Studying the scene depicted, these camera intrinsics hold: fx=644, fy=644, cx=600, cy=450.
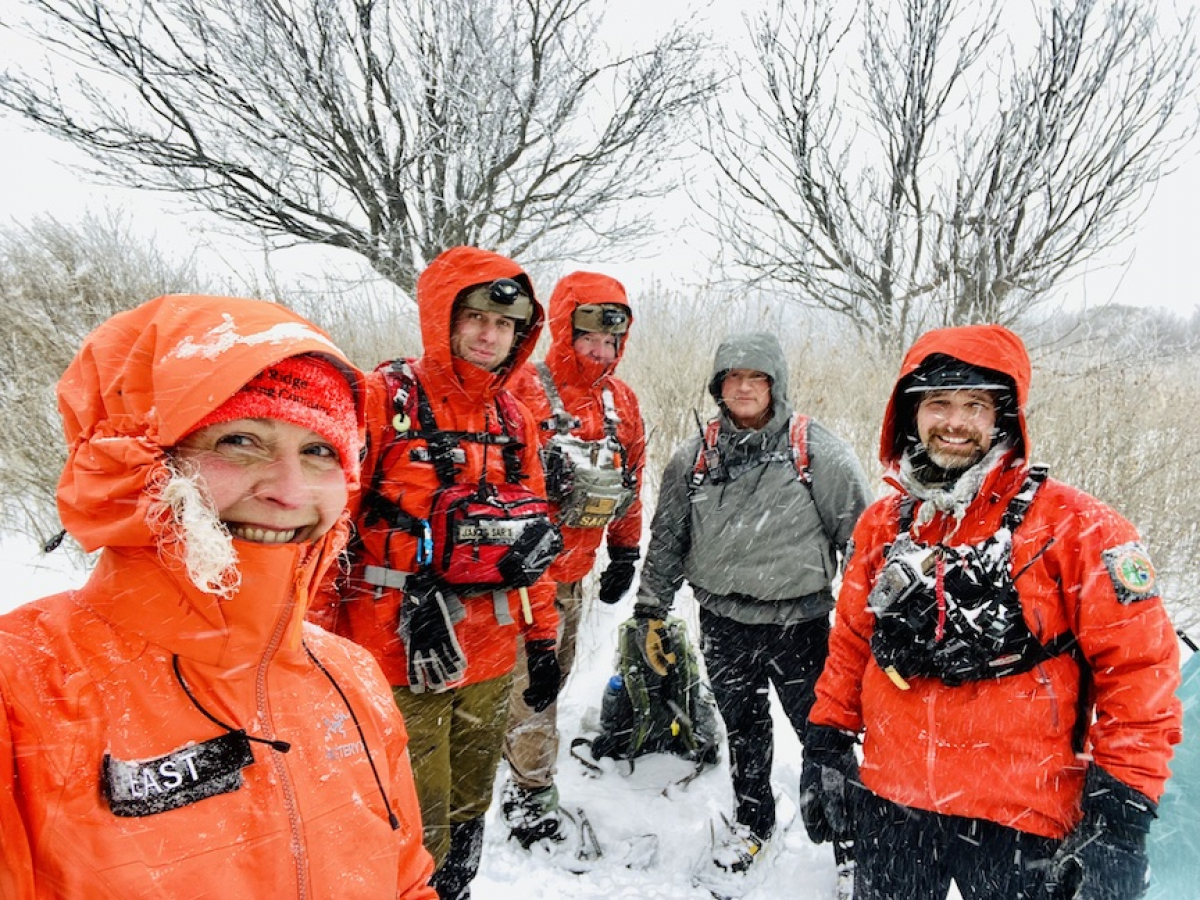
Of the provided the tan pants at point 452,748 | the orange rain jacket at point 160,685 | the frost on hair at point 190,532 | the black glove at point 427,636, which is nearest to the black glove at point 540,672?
the tan pants at point 452,748

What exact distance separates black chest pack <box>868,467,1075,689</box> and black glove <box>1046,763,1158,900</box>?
283 mm

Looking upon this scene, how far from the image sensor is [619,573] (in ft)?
11.5

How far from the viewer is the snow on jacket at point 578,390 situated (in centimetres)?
312

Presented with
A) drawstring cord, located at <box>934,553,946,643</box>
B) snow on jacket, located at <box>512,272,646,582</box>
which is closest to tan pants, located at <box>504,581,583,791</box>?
snow on jacket, located at <box>512,272,646,582</box>

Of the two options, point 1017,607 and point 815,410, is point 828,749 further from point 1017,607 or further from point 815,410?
point 815,410

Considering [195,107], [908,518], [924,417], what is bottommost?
[908,518]

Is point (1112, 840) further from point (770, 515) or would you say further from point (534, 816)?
point (534, 816)

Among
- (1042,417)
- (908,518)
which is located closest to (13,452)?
(908,518)

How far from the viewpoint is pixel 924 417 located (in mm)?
1865

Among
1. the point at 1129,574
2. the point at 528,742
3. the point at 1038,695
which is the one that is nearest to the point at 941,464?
the point at 1129,574

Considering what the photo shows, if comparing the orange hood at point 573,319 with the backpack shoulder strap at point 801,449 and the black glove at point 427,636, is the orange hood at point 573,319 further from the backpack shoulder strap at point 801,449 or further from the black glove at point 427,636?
the black glove at point 427,636

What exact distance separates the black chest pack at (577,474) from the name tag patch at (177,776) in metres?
2.09

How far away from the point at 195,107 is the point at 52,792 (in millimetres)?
5964

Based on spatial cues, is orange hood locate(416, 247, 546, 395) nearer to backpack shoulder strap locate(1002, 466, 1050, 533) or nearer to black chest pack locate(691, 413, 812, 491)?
black chest pack locate(691, 413, 812, 491)
